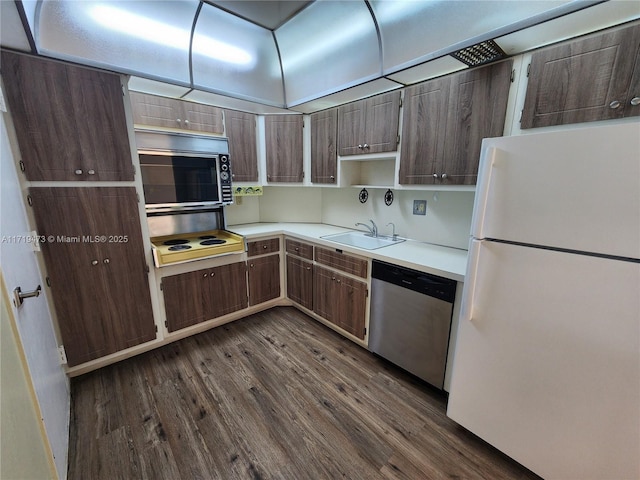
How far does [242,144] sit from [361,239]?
161 centimetres

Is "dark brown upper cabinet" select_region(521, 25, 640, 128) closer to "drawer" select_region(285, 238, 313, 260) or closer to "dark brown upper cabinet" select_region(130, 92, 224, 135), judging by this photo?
"drawer" select_region(285, 238, 313, 260)

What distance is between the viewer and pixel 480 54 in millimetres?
1525

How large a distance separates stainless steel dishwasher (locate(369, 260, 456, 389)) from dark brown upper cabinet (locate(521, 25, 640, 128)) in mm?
1055

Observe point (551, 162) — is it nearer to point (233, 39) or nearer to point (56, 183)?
point (233, 39)

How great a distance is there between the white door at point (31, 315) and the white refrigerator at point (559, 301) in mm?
2041

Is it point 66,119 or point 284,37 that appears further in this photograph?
point 284,37

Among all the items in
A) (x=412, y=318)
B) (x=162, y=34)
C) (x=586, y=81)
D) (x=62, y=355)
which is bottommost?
(x=62, y=355)

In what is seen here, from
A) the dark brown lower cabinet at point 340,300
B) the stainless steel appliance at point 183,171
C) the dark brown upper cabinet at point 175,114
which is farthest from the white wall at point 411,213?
the dark brown upper cabinet at point 175,114

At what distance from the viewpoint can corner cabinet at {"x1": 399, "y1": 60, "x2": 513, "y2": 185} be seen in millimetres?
1574

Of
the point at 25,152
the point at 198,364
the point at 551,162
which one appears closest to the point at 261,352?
the point at 198,364

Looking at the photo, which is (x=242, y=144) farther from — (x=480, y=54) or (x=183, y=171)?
(x=480, y=54)

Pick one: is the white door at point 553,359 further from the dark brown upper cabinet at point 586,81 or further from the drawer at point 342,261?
the drawer at point 342,261

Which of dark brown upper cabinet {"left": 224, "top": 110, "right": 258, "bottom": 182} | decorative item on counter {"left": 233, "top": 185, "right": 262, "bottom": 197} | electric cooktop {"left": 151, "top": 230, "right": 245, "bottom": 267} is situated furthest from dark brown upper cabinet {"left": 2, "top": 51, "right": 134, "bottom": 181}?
decorative item on counter {"left": 233, "top": 185, "right": 262, "bottom": 197}

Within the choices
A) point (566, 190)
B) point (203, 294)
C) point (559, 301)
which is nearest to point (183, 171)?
point (203, 294)
